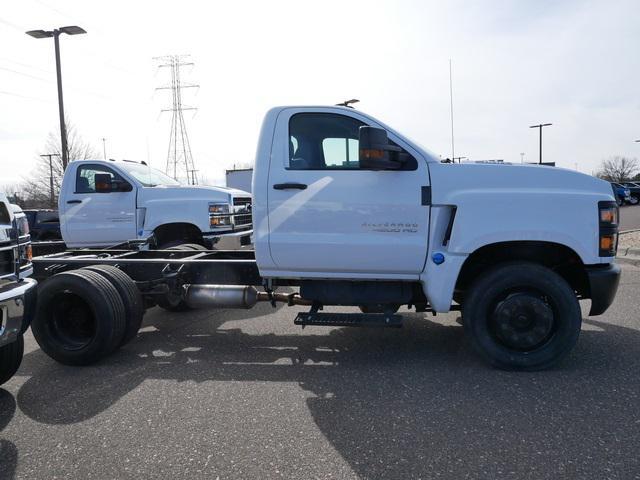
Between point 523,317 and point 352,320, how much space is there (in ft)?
4.70

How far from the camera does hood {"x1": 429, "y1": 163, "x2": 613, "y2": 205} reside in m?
4.07

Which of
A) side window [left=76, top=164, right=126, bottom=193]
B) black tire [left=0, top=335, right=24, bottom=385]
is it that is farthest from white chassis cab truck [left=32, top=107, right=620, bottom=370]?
side window [left=76, top=164, right=126, bottom=193]

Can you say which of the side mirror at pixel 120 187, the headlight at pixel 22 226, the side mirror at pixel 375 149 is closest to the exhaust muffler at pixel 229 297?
the side mirror at pixel 375 149

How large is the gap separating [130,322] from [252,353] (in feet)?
3.91

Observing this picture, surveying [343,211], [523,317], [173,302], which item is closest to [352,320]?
[343,211]

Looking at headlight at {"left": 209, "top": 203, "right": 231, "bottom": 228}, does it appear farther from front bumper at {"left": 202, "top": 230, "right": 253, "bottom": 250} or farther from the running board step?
the running board step

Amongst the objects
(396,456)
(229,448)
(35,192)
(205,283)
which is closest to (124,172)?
(205,283)

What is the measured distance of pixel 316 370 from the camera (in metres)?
4.27

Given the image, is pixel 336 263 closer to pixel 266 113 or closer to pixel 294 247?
pixel 294 247

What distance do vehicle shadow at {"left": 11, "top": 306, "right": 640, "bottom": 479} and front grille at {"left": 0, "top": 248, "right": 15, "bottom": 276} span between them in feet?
3.40

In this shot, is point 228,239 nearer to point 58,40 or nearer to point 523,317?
point 523,317

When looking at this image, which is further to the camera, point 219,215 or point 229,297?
point 219,215

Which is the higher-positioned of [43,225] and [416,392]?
[43,225]

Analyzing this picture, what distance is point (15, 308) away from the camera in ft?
11.1
